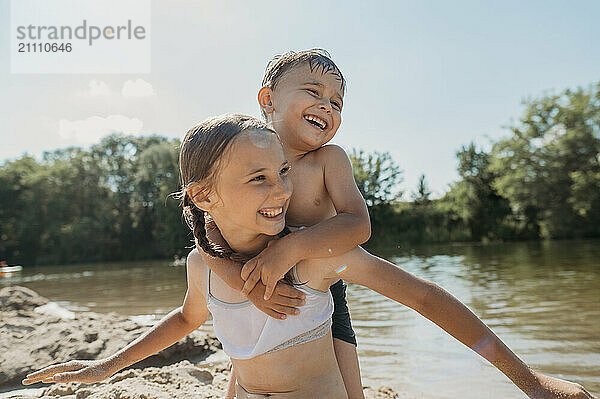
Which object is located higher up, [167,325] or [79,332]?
[167,325]

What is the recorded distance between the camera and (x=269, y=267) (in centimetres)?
146

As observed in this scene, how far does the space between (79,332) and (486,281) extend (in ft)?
24.7

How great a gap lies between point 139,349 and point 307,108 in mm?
1117

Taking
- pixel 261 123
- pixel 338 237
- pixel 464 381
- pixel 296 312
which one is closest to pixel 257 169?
pixel 261 123

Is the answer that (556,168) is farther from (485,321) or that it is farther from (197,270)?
(197,270)

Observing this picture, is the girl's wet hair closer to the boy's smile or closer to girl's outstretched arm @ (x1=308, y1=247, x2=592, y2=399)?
girl's outstretched arm @ (x1=308, y1=247, x2=592, y2=399)

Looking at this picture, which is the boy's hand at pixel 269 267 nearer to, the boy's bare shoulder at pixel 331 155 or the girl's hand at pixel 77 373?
the boy's bare shoulder at pixel 331 155

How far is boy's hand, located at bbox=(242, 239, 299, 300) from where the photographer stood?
1457 mm

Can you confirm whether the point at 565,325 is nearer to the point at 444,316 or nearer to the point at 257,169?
the point at 444,316

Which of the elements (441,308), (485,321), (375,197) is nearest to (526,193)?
(375,197)

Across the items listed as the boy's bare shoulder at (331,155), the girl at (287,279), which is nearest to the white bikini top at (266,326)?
the girl at (287,279)

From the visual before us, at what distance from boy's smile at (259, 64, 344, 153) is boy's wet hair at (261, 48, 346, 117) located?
2 cm

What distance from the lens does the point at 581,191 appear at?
26.8 metres

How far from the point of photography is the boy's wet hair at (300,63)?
205cm
